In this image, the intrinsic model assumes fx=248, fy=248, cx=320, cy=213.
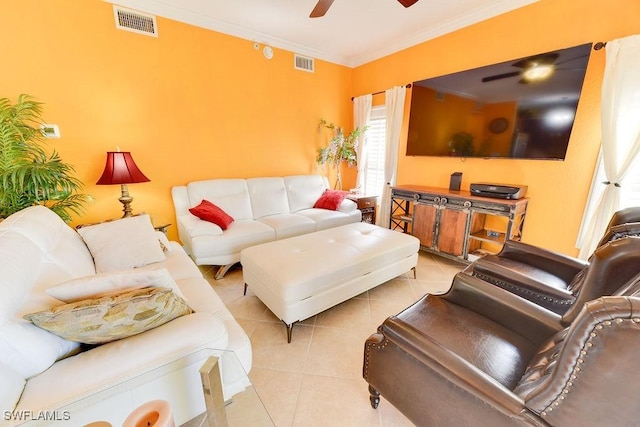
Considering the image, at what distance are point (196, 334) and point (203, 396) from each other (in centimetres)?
25

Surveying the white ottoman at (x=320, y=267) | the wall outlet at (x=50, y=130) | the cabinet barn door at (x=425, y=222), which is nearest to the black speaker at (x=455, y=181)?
the cabinet barn door at (x=425, y=222)

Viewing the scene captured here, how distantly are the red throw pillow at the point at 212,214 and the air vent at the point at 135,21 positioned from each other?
185 cm

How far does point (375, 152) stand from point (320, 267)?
2781mm

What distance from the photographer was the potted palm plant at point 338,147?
4.02 meters

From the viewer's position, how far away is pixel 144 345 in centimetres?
88

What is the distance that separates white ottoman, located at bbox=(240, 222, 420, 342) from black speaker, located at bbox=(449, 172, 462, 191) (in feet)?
3.59

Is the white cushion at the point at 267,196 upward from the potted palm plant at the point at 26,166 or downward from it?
downward

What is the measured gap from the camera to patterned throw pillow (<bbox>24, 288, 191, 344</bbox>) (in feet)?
2.65

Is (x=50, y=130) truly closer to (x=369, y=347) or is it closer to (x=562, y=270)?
(x=369, y=347)

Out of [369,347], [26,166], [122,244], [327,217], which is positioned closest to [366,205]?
[327,217]

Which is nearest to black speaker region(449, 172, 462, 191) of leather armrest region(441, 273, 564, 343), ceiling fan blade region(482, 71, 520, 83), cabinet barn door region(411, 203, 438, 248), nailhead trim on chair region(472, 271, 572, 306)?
cabinet barn door region(411, 203, 438, 248)

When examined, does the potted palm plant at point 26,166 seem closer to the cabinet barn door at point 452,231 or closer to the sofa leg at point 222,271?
the sofa leg at point 222,271

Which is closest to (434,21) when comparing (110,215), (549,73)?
(549,73)

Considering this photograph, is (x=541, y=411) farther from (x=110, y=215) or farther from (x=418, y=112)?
(x=110, y=215)
